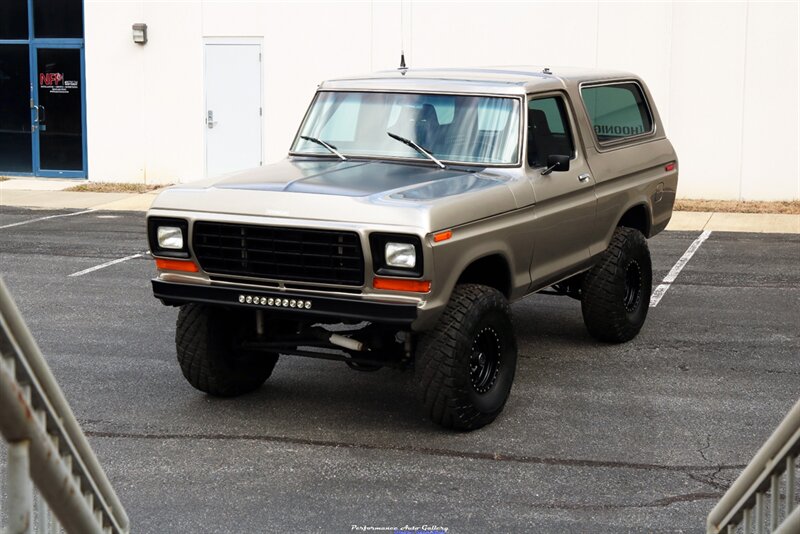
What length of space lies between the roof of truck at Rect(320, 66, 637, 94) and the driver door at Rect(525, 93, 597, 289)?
0.13 metres

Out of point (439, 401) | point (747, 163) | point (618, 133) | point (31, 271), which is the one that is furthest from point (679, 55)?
point (439, 401)

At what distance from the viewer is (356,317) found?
20.6 feet

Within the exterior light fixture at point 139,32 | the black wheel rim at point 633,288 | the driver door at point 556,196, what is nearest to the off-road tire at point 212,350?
the driver door at point 556,196

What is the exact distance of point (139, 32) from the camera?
18531 mm

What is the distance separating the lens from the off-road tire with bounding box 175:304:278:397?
7012mm

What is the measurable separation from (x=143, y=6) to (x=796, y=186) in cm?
1026

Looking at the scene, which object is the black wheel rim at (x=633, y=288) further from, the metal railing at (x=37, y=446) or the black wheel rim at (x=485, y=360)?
the metal railing at (x=37, y=446)

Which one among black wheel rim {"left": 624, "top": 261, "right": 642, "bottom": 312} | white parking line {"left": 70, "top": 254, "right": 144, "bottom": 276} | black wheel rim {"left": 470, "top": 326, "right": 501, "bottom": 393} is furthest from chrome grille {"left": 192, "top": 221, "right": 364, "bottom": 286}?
white parking line {"left": 70, "top": 254, "right": 144, "bottom": 276}

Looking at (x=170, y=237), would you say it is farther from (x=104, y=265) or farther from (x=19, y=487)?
(x=104, y=265)

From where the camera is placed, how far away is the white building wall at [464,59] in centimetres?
1634

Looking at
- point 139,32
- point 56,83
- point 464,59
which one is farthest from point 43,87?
point 464,59

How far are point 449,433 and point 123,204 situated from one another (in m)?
11.4

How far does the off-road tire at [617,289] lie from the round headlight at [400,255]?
2.56 meters

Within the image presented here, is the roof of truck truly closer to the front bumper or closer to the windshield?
the windshield
